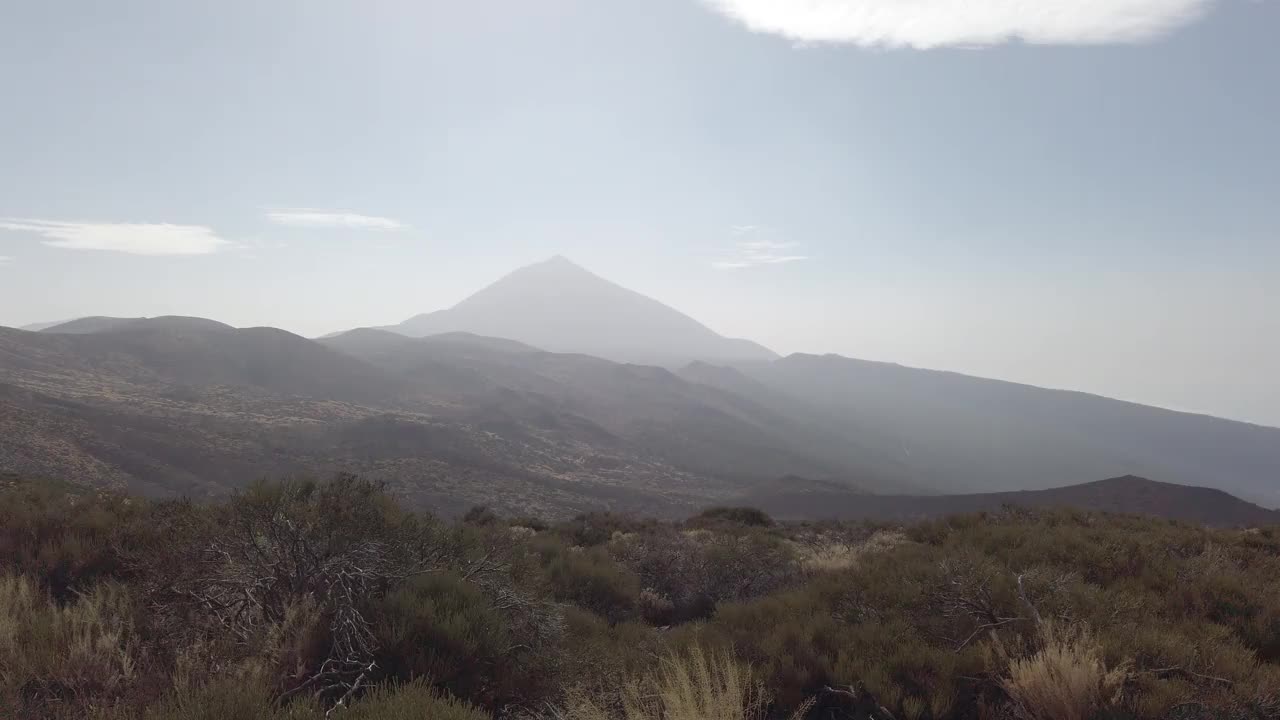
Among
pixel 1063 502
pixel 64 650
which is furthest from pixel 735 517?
pixel 1063 502

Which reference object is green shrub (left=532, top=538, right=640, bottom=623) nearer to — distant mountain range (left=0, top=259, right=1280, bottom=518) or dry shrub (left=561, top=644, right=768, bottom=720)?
dry shrub (left=561, top=644, right=768, bottom=720)

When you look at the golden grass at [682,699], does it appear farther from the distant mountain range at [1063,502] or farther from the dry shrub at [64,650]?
the distant mountain range at [1063,502]

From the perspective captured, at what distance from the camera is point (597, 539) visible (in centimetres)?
1516

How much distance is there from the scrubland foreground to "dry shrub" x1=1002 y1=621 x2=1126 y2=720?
0.06 feet

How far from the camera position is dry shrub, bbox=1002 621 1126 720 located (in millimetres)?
4004

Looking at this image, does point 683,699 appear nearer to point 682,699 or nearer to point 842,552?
point 682,699

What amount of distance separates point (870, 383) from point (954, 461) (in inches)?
2793

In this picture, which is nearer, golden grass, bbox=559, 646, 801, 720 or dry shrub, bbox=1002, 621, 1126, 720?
golden grass, bbox=559, 646, 801, 720

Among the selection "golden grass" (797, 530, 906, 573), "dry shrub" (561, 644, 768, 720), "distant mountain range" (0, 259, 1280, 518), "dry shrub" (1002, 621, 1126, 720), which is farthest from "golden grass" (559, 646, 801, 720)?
"distant mountain range" (0, 259, 1280, 518)

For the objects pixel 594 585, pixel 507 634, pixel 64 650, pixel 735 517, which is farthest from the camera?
pixel 735 517

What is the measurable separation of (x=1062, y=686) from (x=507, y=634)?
441 cm

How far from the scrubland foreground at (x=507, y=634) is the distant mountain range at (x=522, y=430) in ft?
106

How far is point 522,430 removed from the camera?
69125 mm

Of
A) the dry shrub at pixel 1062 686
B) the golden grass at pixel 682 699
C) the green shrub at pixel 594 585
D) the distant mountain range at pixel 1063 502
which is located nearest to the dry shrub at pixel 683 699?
the golden grass at pixel 682 699
